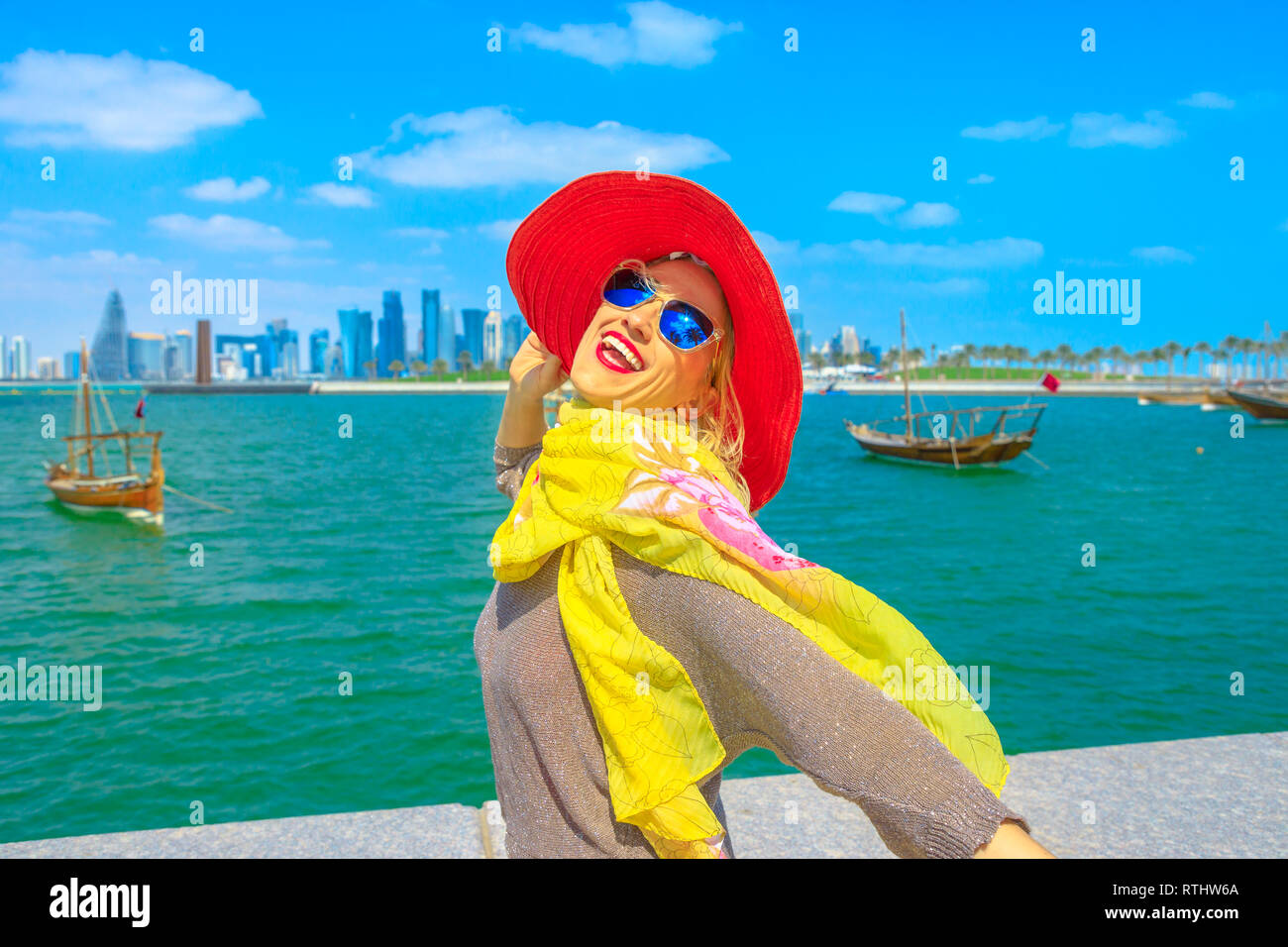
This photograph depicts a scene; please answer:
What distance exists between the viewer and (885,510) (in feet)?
97.2

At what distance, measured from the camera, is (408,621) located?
15.0m

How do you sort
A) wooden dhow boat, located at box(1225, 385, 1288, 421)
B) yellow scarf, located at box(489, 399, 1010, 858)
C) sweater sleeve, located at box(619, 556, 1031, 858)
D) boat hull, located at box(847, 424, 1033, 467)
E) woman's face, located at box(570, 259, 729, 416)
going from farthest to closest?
wooden dhow boat, located at box(1225, 385, 1288, 421)
boat hull, located at box(847, 424, 1033, 467)
woman's face, located at box(570, 259, 729, 416)
yellow scarf, located at box(489, 399, 1010, 858)
sweater sleeve, located at box(619, 556, 1031, 858)

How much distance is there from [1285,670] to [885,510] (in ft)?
57.5

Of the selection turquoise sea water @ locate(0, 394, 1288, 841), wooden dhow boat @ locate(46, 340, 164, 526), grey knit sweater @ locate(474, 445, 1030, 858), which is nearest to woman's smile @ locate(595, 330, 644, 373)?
grey knit sweater @ locate(474, 445, 1030, 858)

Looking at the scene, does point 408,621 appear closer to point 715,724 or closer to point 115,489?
point 715,724

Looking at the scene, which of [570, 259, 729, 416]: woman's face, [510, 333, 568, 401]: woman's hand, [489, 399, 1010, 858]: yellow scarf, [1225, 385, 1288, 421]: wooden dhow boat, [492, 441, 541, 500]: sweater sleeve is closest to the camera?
[489, 399, 1010, 858]: yellow scarf

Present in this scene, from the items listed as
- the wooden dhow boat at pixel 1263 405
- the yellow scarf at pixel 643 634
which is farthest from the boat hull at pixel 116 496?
the wooden dhow boat at pixel 1263 405

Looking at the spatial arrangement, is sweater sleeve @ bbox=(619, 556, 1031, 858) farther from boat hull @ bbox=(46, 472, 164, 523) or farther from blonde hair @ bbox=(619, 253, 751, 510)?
boat hull @ bbox=(46, 472, 164, 523)

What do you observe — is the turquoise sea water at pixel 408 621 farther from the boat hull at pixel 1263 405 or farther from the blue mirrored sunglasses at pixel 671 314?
the boat hull at pixel 1263 405

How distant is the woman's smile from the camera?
1.56 metres

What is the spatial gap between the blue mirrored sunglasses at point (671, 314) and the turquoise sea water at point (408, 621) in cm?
756

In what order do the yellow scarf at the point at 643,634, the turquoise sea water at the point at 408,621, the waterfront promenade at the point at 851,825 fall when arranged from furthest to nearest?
the turquoise sea water at the point at 408,621
the waterfront promenade at the point at 851,825
the yellow scarf at the point at 643,634

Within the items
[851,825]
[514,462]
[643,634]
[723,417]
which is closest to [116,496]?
[851,825]

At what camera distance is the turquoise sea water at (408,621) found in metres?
9.24
